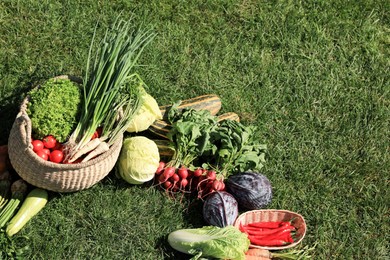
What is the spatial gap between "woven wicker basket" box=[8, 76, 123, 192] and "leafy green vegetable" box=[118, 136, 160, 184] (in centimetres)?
19

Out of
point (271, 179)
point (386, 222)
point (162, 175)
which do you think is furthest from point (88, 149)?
point (386, 222)

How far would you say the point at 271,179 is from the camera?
502 cm

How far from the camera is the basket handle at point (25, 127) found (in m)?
4.17

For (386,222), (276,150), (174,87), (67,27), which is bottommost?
Answer: (386,222)

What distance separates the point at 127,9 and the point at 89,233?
2261 mm

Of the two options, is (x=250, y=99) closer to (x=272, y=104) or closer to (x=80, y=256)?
(x=272, y=104)

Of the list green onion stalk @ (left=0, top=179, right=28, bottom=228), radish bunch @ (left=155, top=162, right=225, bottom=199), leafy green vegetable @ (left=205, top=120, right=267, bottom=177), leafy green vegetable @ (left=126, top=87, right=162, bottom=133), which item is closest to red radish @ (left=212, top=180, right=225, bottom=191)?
radish bunch @ (left=155, top=162, right=225, bottom=199)

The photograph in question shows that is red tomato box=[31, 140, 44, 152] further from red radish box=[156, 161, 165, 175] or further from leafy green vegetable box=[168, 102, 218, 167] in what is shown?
leafy green vegetable box=[168, 102, 218, 167]

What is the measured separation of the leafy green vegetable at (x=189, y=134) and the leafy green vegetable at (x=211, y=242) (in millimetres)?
612

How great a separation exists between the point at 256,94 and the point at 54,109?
6.68ft

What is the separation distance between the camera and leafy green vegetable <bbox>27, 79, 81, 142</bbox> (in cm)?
423

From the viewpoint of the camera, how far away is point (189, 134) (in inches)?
187

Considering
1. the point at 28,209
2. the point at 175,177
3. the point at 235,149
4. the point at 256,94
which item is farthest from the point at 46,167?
the point at 256,94

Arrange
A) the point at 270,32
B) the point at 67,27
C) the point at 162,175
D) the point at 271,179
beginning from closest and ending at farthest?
the point at 162,175 → the point at 271,179 → the point at 67,27 → the point at 270,32
